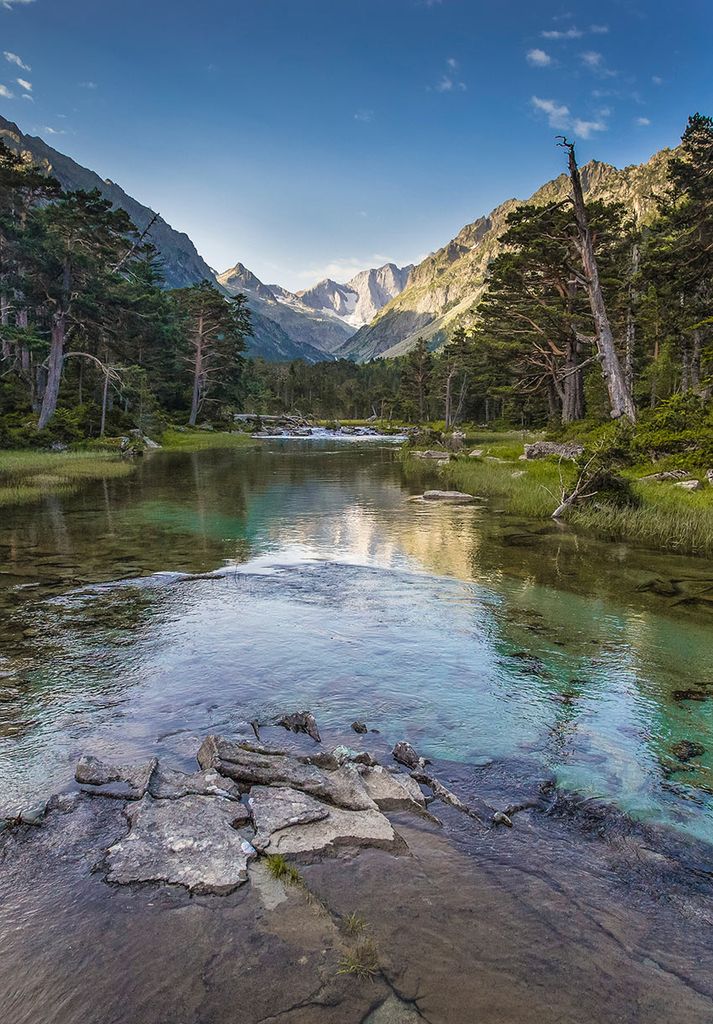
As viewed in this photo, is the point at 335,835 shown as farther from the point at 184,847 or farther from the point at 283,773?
the point at 184,847

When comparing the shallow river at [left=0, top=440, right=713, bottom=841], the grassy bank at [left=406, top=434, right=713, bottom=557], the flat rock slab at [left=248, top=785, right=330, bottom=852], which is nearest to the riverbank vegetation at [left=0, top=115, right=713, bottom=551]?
the grassy bank at [left=406, top=434, right=713, bottom=557]

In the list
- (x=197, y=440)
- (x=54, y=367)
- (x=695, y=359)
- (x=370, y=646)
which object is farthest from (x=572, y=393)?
(x=370, y=646)

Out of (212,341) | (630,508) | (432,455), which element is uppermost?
(212,341)

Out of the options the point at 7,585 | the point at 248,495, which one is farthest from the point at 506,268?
the point at 7,585

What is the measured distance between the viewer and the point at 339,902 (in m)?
4.07

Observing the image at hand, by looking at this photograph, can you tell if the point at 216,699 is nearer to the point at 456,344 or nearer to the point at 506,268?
the point at 506,268

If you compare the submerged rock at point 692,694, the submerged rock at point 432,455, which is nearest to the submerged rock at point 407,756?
the submerged rock at point 692,694

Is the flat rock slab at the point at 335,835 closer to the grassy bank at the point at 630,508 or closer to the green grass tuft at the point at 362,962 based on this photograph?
the green grass tuft at the point at 362,962

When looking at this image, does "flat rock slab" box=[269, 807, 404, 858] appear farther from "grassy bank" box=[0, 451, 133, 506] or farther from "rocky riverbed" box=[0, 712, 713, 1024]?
"grassy bank" box=[0, 451, 133, 506]

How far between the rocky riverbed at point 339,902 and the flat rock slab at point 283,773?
0.02 m

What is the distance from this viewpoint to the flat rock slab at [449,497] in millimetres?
26578

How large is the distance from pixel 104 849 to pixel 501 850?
10.6 feet

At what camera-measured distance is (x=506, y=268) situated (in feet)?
131

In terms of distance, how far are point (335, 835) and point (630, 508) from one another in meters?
17.4
